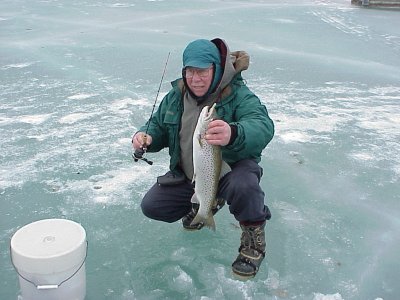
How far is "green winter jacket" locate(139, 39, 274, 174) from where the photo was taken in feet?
7.98

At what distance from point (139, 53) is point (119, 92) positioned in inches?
81.6

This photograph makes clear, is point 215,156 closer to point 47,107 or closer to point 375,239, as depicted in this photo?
point 375,239

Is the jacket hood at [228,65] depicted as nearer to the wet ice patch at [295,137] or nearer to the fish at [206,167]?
the fish at [206,167]

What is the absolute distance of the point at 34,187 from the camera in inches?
134

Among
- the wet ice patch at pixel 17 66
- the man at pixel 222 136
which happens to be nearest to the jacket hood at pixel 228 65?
the man at pixel 222 136

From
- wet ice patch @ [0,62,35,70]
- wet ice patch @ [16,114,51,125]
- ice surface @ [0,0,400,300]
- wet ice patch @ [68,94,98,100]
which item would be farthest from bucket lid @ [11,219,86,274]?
wet ice patch @ [0,62,35,70]

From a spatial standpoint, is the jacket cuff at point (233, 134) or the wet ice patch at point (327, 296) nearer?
the jacket cuff at point (233, 134)

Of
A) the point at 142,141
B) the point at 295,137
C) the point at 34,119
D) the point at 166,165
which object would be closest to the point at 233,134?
the point at 142,141

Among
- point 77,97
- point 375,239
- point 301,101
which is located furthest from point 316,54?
point 375,239

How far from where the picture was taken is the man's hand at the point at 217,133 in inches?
87.6

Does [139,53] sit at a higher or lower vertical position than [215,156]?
lower

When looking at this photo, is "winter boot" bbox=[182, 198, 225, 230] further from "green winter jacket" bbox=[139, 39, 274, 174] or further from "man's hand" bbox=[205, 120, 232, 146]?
"man's hand" bbox=[205, 120, 232, 146]

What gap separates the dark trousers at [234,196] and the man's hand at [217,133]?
1.02 feet

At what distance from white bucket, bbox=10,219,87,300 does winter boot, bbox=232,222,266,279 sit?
0.80 meters
